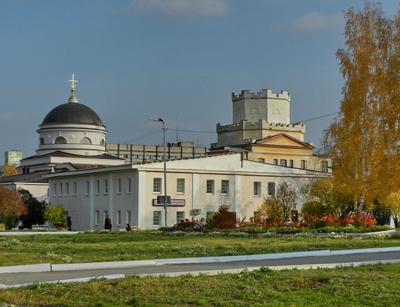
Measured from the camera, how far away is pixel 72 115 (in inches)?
3826

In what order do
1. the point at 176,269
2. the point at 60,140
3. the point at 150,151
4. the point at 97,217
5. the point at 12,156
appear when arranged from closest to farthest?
the point at 176,269 → the point at 97,217 → the point at 60,140 → the point at 150,151 → the point at 12,156

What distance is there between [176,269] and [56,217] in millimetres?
58030

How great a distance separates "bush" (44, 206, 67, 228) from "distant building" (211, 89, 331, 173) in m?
26.7

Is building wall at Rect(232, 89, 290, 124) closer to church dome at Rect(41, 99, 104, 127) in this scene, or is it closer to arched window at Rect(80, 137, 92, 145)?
church dome at Rect(41, 99, 104, 127)

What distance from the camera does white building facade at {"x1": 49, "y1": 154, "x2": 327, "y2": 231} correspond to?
2606 inches

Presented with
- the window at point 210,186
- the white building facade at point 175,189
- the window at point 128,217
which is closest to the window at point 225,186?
the white building facade at point 175,189

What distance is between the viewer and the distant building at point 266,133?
3826 inches

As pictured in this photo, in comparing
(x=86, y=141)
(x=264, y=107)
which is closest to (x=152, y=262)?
(x=86, y=141)

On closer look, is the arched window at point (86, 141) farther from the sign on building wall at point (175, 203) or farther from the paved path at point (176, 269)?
the paved path at point (176, 269)

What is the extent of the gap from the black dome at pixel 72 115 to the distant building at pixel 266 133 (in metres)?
16.5

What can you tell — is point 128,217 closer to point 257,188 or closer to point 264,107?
point 257,188

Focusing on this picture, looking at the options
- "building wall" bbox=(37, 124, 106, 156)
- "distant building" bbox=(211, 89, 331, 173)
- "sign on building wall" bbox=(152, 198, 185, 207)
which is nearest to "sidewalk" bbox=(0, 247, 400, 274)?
"sign on building wall" bbox=(152, 198, 185, 207)

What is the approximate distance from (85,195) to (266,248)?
5093 cm

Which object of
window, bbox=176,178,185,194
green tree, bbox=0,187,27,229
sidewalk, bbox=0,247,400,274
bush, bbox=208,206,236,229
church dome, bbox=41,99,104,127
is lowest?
sidewalk, bbox=0,247,400,274
